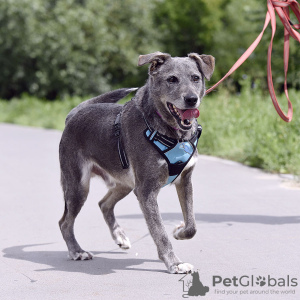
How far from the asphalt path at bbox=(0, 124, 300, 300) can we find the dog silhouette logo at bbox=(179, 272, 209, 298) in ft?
0.07

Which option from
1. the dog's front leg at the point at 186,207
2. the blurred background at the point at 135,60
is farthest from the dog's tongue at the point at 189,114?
the blurred background at the point at 135,60

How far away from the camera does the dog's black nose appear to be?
584cm

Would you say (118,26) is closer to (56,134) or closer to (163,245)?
(56,134)

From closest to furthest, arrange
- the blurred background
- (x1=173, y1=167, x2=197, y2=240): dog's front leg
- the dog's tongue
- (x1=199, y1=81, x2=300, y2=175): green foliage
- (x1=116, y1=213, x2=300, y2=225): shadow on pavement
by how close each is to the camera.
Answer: the dog's tongue → (x1=173, y1=167, x2=197, y2=240): dog's front leg → (x1=116, y1=213, x2=300, y2=225): shadow on pavement → (x1=199, y1=81, x2=300, y2=175): green foliage → the blurred background

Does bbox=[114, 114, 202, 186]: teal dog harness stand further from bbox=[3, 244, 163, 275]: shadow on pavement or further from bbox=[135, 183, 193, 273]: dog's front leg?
bbox=[3, 244, 163, 275]: shadow on pavement

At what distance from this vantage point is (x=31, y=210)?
9172 mm

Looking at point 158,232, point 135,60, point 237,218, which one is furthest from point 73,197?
point 135,60

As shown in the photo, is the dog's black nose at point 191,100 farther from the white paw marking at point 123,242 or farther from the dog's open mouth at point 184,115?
the white paw marking at point 123,242

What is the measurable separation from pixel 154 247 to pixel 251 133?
7465 millimetres

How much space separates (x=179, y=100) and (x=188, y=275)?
4.40 ft

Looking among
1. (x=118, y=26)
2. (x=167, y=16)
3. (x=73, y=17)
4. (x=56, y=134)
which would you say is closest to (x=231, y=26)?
(x=167, y=16)

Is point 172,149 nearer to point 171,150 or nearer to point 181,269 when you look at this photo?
point 171,150

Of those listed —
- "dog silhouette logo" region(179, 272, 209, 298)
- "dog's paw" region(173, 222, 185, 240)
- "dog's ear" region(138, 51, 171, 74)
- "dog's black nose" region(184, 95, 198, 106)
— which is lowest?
"dog's paw" region(173, 222, 185, 240)

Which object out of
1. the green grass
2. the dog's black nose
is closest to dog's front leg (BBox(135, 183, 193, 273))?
the dog's black nose
